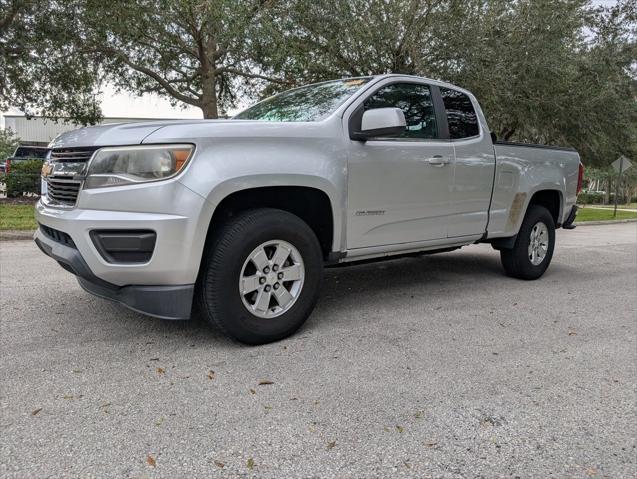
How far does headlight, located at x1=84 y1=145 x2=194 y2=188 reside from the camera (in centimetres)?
304

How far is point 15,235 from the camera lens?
8.45 metres

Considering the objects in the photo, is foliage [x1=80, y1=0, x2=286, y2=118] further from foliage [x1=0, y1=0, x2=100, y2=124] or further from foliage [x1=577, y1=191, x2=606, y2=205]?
foliage [x1=577, y1=191, x2=606, y2=205]

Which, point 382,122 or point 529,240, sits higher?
point 382,122

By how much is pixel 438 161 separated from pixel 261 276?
6.49ft

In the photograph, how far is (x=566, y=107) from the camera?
1463 cm

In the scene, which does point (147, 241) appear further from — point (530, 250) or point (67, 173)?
point (530, 250)

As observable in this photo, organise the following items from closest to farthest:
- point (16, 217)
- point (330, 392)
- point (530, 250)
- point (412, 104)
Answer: point (330, 392)
point (412, 104)
point (530, 250)
point (16, 217)

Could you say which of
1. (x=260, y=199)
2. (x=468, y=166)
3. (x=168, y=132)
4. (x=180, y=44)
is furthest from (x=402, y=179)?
(x=180, y=44)

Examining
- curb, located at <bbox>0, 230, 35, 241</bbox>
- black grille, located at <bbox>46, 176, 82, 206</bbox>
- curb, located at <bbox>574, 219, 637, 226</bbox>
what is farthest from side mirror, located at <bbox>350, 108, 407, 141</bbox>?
curb, located at <bbox>574, 219, 637, 226</bbox>

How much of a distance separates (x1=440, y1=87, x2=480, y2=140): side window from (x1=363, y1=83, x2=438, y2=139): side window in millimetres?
237

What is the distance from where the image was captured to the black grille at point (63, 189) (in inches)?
A: 130

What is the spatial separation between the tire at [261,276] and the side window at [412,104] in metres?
1.43

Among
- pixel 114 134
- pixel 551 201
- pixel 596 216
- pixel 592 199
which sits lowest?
pixel 592 199

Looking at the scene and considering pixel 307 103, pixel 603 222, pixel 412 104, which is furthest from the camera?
pixel 603 222
